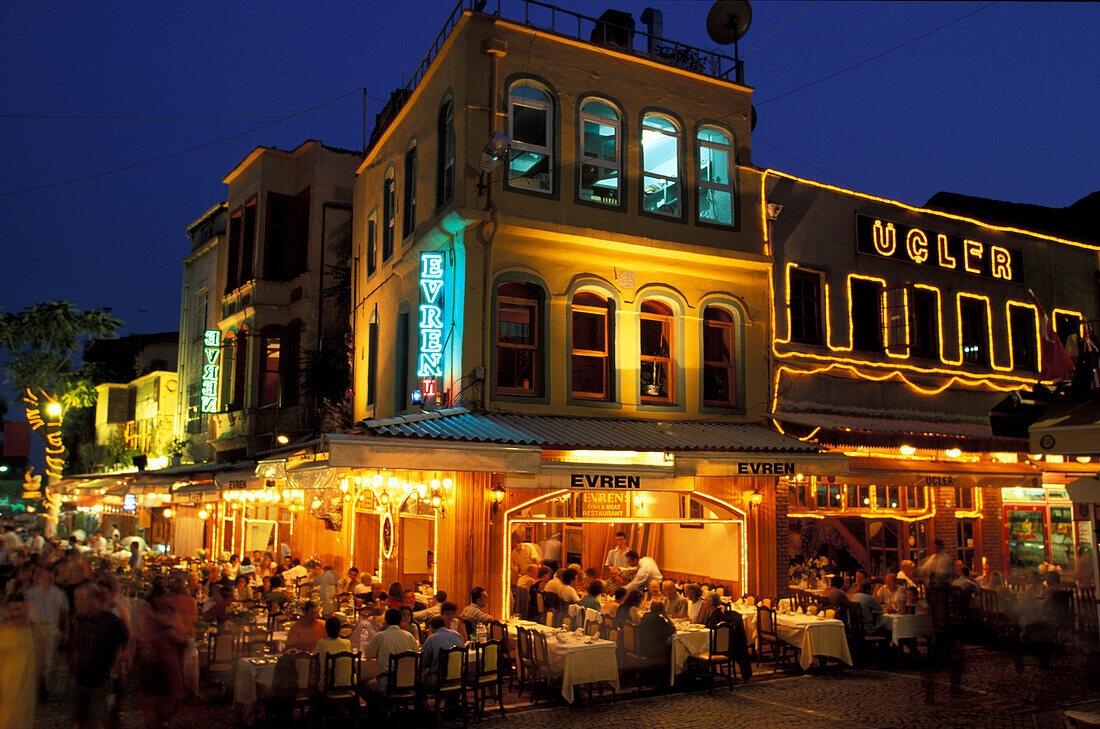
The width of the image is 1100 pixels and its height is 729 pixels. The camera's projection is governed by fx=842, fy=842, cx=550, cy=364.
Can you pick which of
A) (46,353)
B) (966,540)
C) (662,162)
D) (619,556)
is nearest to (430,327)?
(662,162)

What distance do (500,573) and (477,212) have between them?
230 inches

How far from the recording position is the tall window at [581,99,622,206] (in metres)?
15.2

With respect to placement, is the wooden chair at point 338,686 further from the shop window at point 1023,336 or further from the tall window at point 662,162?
the shop window at point 1023,336

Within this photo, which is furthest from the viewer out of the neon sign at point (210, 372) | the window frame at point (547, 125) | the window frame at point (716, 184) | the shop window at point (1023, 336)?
the neon sign at point (210, 372)

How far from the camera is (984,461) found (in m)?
17.9

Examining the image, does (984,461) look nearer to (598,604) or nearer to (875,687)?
(875,687)

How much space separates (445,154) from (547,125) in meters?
1.93

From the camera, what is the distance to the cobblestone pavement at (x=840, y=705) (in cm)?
974

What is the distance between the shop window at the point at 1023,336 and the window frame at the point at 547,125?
12.5m

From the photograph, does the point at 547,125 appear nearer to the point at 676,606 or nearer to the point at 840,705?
the point at 676,606

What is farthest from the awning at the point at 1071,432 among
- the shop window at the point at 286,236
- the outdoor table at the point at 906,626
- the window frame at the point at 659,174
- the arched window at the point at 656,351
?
the shop window at the point at 286,236

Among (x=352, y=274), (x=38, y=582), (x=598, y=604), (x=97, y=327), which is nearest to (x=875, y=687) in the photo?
(x=598, y=604)

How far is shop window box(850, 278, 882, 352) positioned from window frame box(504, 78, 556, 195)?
7446 mm

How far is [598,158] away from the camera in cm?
1530
